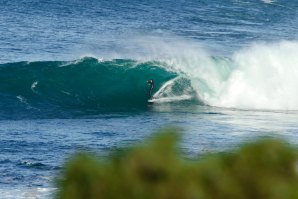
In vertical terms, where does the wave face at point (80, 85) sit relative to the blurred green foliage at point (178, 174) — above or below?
below

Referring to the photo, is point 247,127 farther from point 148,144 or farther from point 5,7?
point 5,7

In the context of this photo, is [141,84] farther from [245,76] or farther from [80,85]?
[245,76]

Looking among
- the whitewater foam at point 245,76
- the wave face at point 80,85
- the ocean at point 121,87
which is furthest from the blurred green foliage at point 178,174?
the whitewater foam at point 245,76

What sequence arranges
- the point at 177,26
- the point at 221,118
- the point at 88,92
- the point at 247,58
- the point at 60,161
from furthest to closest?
the point at 177,26 → the point at 247,58 → the point at 88,92 → the point at 221,118 → the point at 60,161

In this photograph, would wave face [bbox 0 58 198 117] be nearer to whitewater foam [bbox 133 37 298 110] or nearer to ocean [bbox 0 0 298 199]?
ocean [bbox 0 0 298 199]

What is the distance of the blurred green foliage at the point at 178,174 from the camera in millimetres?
4945

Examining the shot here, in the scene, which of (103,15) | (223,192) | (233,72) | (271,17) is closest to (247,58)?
(233,72)

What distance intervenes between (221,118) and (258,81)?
25.2 ft

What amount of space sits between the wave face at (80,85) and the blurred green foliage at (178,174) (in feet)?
85.8

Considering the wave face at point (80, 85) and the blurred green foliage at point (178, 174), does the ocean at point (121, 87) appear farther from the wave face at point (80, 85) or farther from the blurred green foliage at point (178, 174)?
the blurred green foliage at point (178, 174)

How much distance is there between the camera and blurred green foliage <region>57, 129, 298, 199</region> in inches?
195

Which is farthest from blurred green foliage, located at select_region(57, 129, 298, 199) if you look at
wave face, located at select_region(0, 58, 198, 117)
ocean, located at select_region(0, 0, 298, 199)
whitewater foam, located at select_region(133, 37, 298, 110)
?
whitewater foam, located at select_region(133, 37, 298, 110)

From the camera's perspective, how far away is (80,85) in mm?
36531

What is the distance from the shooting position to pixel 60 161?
22438mm
